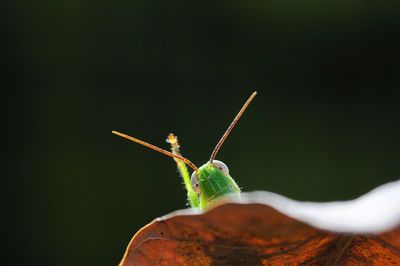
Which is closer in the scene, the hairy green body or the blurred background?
the hairy green body

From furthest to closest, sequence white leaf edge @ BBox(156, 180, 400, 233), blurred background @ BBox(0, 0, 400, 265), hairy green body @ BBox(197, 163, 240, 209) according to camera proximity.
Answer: blurred background @ BBox(0, 0, 400, 265), hairy green body @ BBox(197, 163, 240, 209), white leaf edge @ BBox(156, 180, 400, 233)

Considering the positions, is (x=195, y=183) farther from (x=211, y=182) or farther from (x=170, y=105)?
(x=170, y=105)

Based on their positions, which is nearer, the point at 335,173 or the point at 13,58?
the point at 13,58

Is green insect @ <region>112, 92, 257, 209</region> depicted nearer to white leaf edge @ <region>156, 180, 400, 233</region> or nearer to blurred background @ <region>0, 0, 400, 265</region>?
white leaf edge @ <region>156, 180, 400, 233</region>

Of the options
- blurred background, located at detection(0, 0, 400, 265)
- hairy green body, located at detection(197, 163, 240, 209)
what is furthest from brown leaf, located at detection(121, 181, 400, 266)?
blurred background, located at detection(0, 0, 400, 265)

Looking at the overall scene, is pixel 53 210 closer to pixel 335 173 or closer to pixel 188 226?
pixel 335 173

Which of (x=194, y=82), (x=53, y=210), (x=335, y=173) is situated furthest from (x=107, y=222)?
(x=335, y=173)

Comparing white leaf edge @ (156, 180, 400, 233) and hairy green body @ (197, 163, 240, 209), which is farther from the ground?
hairy green body @ (197, 163, 240, 209)
